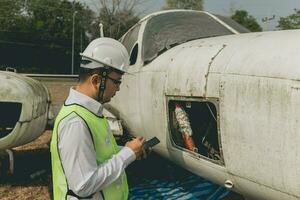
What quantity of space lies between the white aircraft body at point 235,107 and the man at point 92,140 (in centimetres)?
96

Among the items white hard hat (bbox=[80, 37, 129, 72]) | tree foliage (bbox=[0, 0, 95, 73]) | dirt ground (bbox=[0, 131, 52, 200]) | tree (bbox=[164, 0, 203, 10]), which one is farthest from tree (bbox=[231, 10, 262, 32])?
white hard hat (bbox=[80, 37, 129, 72])

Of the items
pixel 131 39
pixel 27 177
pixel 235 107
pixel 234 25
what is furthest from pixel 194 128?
pixel 27 177

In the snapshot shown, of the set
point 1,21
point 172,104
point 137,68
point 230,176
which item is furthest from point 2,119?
point 1,21

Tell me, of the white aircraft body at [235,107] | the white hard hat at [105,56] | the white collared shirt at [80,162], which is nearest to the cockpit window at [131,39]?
the white aircraft body at [235,107]

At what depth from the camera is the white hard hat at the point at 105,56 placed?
297cm

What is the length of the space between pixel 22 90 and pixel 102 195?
407 cm

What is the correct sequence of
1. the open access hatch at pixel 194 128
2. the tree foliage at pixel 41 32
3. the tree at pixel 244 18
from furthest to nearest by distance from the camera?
the tree at pixel 244 18, the tree foliage at pixel 41 32, the open access hatch at pixel 194 128

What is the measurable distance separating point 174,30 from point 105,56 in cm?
331

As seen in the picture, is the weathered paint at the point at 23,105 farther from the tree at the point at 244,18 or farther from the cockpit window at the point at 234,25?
the tree at the point at 244,18

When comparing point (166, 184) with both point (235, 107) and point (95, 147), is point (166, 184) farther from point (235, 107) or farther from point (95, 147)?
point (95, 147)

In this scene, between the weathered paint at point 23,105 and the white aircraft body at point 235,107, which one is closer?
the white aircraft body at point 235,107

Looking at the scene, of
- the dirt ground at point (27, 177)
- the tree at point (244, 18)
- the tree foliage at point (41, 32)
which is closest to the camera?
the dirt ground at point (27, 177)

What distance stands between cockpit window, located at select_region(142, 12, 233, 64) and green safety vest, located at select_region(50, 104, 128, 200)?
9.95 feet

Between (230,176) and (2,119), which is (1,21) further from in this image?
(230,176)
